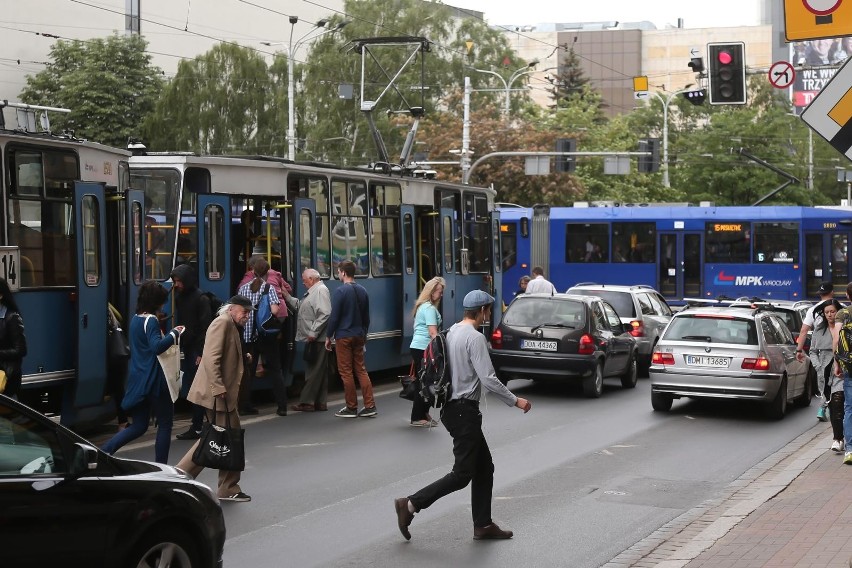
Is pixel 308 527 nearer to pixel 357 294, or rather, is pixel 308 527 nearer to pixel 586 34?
pixel 357 294

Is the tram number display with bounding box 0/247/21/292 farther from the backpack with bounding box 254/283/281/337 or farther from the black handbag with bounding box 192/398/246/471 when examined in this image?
the backpack with bounding box 254/283/281/337

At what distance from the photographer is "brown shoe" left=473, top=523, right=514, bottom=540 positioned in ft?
30.9

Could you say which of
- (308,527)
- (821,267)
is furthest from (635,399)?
(821,267)

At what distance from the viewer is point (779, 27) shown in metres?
124

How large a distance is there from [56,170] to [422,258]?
34.5 ft

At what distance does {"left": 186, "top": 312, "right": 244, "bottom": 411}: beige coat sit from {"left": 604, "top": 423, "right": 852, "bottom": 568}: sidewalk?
3.18 meters

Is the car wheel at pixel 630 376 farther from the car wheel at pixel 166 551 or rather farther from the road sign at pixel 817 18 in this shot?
the car wheel at pixel 166 551

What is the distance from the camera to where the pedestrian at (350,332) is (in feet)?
53.4

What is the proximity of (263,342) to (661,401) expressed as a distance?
5527 millimetres

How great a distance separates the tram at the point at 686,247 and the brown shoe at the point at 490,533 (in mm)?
29838

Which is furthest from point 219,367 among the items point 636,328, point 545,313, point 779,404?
point 636,328

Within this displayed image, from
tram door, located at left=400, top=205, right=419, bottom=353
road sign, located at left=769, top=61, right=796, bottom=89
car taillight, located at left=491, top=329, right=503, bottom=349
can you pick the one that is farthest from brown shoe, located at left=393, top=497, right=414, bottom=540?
road sign, located at left=769, top=61, right=796, bottom=89

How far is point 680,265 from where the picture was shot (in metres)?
40.2

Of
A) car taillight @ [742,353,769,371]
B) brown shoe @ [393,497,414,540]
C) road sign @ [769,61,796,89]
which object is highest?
road sign @ [769,61,796,89]
